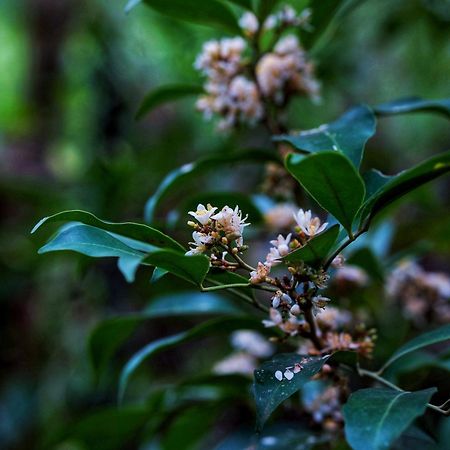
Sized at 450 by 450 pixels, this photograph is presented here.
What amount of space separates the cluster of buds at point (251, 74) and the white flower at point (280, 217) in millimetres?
179

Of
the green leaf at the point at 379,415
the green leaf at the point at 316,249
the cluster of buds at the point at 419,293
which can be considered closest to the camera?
the green leaf at the point at 379,415

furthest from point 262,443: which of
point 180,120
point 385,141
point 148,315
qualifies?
point 385,141

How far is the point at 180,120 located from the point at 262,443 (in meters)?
1.75

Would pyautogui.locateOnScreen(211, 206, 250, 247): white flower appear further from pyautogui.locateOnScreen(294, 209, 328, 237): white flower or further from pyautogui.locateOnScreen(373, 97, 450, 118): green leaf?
pyautogui.locateOnScreen(373, 97, 450, 118): green leaf

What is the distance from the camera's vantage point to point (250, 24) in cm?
102

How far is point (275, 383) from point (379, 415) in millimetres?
113

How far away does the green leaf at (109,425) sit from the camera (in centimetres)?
111

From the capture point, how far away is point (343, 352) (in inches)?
28.2

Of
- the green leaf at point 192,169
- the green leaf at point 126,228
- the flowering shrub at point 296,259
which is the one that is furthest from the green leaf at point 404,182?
the green leaf at point 192,169

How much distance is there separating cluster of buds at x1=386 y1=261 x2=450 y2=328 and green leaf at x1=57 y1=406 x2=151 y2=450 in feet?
1.84

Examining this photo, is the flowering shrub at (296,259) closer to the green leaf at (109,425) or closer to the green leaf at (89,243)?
the green leaf at (89,243)

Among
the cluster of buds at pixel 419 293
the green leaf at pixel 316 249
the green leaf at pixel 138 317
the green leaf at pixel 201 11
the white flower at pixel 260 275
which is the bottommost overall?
the cluster of buds at pixel 419 293

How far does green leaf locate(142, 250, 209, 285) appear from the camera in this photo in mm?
600

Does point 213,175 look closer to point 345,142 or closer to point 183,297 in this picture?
point 183,297
